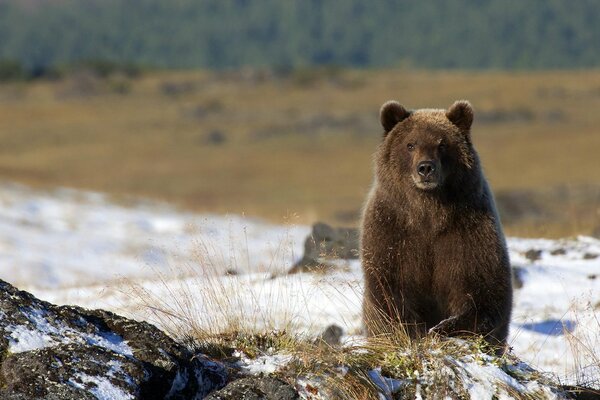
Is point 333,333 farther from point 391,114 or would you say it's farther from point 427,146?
point 427,146

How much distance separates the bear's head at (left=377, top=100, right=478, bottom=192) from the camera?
6703 mm

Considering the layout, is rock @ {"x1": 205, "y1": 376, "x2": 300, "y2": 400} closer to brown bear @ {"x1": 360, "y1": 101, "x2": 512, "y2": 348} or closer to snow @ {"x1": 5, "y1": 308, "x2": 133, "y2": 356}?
snow @ {"x1": 5, "y1": 308, "x2": 133, "y2": 356}

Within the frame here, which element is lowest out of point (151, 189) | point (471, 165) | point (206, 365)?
point (151, 189)

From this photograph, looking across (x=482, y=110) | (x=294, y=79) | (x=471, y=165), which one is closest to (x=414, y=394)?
(x=471, y=165)

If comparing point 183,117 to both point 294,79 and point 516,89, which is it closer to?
point 294,79

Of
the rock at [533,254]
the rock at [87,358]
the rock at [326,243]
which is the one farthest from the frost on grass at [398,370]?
the rock at [533,254]

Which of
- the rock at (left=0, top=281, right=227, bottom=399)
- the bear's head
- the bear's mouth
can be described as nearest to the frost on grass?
the rock at (left=0, top=281, right=227, bottom=399)

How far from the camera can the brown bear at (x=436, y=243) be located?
A: 6.64 m

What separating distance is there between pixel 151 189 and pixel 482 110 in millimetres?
31135

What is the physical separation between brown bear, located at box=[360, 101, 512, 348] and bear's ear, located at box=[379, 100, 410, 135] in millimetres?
174

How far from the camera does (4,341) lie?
4.96 m

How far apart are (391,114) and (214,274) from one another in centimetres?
370

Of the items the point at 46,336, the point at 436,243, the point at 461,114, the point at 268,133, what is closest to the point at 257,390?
the point at 46,336

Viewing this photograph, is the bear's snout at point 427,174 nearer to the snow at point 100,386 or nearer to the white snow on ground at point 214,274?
the white snow on ground at point 214,274
